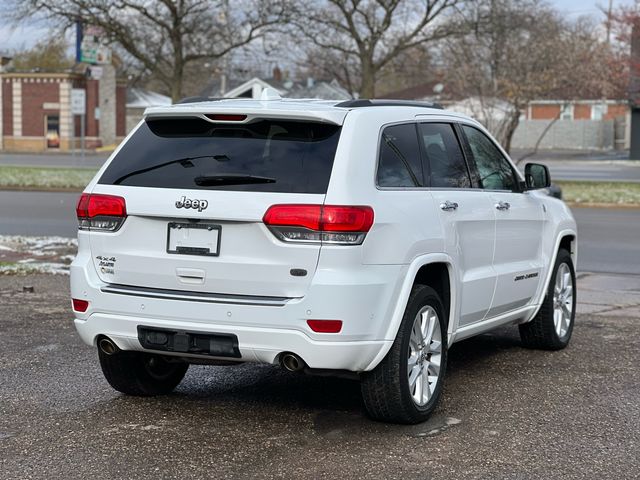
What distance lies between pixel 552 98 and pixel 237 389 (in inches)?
995

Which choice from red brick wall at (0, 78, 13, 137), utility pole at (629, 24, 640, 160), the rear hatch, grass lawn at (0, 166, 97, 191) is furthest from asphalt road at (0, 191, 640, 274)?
red brick wall at (0, 78, 13, 137)

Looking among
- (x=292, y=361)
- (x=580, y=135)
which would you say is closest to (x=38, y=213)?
(x=292, y=361)

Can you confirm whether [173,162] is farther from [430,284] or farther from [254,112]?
[430,284]

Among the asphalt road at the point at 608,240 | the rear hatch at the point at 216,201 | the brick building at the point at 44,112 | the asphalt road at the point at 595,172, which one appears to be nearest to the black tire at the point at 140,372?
the rear hatch at the point at 216,201

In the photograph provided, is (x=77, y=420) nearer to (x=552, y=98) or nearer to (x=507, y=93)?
(x=507, y=93)

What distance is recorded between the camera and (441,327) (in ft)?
19.7

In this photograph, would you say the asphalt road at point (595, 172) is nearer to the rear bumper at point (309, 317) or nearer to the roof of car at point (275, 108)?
the roof of car at point (275, 108)

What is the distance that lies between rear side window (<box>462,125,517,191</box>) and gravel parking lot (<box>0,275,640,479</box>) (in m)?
1.33

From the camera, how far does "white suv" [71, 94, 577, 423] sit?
5.19 metres

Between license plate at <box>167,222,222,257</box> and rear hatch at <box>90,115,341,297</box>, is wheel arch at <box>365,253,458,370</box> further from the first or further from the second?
license plate at <box>167,222,222,257</box>

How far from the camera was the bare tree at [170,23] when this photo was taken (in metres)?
33.4

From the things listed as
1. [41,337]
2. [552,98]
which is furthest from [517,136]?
[41,337]

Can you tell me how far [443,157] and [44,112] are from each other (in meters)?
59.8

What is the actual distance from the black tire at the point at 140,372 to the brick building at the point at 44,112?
188 ft
